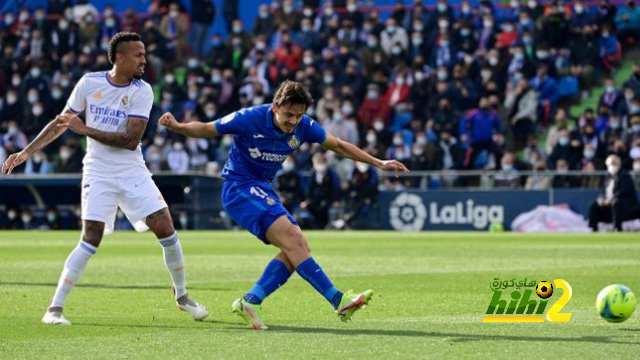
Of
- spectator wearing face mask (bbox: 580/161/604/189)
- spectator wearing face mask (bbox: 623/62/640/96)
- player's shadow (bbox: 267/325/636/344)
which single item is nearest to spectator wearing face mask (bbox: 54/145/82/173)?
spectator wearing face mask (bbox: 580/161/604/189)

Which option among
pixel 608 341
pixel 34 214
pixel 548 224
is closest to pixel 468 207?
pixel 548 224

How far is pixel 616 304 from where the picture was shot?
29.7ft

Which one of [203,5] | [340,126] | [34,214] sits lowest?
[34,214]

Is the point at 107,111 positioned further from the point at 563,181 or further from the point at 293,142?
the point at 563,181

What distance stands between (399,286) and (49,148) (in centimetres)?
2299

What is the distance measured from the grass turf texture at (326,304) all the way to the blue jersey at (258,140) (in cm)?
115

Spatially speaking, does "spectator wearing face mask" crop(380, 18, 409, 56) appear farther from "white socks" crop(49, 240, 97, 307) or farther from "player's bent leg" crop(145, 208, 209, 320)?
"white socks" crop(49, 240, 97, 307)

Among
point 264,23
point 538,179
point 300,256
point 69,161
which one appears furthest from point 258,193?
point 264,23

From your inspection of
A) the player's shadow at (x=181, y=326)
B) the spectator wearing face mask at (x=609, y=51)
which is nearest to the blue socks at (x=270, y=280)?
the player's shadow at (x=181, y=326)

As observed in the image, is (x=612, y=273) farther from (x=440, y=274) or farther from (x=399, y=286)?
(x=399, y=286)

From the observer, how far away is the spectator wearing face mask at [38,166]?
109 feet

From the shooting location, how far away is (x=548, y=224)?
94.9 feet

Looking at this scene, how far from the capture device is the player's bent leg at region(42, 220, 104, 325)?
31.4 ft

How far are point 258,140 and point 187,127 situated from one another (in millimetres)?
582
